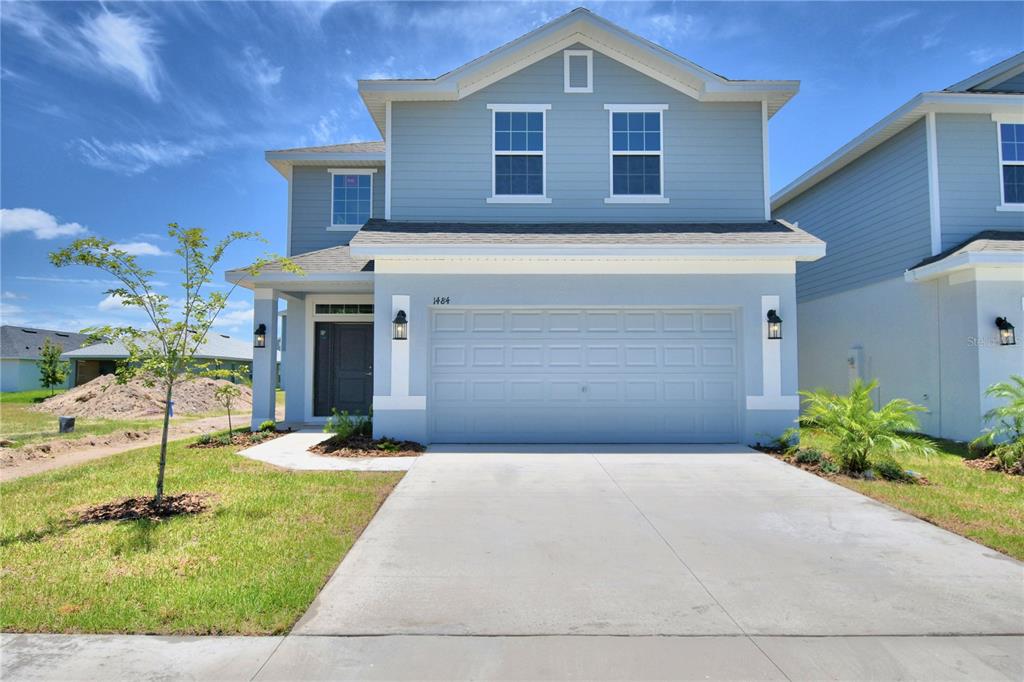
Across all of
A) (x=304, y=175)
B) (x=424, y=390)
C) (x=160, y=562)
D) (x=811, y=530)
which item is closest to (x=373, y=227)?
(x=424, y=390)

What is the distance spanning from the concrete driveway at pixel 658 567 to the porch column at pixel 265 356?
629 centimetres

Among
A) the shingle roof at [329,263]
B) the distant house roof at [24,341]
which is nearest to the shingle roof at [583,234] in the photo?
the shingle roof at [329,263]

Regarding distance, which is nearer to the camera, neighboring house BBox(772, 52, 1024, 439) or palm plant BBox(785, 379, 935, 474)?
palm plant BBox(785, 379, 935, 474)

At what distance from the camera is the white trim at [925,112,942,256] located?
36.2 ft

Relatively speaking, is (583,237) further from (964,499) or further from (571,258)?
(964,499)

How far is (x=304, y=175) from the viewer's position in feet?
45.5

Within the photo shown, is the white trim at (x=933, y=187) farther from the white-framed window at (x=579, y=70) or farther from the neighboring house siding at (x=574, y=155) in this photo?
the white-framed window at (x=579, y=70)

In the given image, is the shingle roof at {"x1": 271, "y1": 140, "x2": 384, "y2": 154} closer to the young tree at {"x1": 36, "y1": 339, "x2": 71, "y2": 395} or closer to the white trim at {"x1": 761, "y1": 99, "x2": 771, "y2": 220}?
the white trim at {"x1": 761, "y1": 99, "x2": 771, "y2": 220}

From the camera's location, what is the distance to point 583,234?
1005 cm

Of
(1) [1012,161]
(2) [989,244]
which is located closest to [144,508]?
(2) [989,244]

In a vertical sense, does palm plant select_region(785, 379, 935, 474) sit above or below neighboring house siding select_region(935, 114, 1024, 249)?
below

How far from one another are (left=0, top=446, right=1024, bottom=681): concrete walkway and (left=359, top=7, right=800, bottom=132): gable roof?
309 inches

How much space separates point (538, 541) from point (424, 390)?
492cm

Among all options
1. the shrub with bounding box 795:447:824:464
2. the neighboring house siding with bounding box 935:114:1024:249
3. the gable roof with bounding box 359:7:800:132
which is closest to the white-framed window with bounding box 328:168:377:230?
the gable roof with bounding box 359:7:800:132
